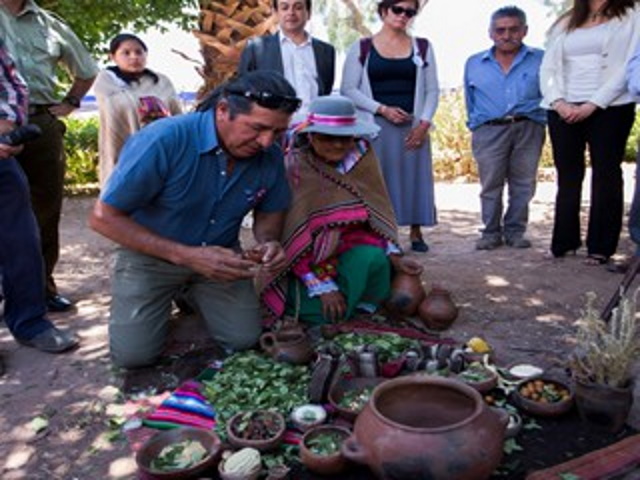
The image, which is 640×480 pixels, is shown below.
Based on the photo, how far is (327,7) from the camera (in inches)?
1072

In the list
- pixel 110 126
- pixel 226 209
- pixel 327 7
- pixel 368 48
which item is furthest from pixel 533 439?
pixel 327 7

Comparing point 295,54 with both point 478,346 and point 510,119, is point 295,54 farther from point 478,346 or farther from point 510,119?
point 478,346

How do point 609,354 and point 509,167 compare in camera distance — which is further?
point 509,167

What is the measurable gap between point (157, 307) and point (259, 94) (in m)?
1.37

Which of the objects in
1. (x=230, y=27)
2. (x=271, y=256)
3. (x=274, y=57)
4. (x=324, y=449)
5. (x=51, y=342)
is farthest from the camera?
(x=230, y=27)

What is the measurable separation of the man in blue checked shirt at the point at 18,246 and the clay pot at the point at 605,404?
Answer: 2722 millimetres

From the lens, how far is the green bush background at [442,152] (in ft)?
34.5

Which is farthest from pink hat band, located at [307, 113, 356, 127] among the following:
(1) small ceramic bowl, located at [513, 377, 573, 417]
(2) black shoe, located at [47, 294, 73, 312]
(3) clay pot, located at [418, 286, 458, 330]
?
(2) black shoe, located at [47, 294, 73, 312]

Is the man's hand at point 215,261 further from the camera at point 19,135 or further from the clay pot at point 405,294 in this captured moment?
the clay pot at point 405,294

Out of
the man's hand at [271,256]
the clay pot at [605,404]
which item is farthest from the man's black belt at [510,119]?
the clay pot at [605,404]

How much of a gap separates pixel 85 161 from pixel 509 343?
8.65 m

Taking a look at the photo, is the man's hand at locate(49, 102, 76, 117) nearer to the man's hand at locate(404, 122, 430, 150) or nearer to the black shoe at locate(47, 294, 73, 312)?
the black shoe at locate(47, 294, 73, 312)

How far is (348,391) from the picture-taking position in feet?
9.97

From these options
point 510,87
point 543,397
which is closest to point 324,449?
point 543,397
